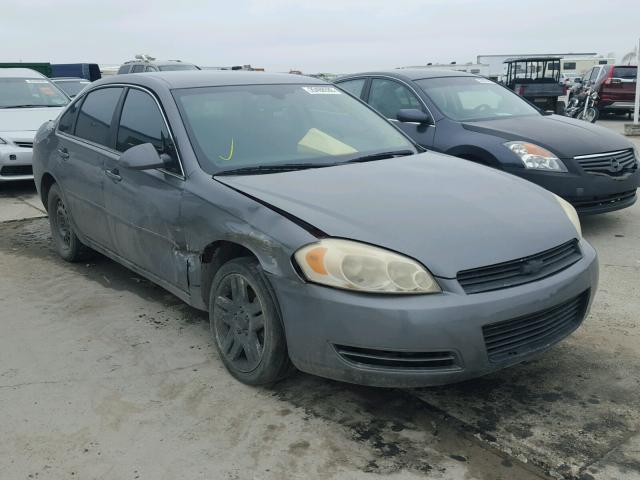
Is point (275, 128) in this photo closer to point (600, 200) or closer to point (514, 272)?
point (514, 272)

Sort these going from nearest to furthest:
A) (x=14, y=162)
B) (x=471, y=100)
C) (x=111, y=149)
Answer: (x=111, y=149) → (x=471, y=100) → (x=14, y=162)

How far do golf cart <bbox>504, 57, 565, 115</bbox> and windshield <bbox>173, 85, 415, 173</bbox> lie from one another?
1498 cm

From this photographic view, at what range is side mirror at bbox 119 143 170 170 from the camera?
351 cm

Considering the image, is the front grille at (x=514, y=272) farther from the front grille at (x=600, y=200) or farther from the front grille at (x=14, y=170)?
the front grille at (x=14, y=170)

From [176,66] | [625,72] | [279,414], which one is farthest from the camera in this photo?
[625,72]

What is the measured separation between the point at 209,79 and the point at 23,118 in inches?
237

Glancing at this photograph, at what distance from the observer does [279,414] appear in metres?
2.98

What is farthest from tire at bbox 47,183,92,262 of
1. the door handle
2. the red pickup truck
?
the red pickup truck

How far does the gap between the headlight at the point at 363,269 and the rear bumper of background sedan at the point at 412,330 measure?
0.04 metres

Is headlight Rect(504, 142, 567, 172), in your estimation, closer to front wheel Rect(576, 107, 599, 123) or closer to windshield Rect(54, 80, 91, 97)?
front wheel Rect(576, 107, 599, 123)

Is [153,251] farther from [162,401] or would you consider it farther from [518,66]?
[518,66]

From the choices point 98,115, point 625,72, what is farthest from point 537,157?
point 625,72

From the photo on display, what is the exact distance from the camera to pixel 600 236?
589 centimetres

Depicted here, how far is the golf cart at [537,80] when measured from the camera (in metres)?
17.9
